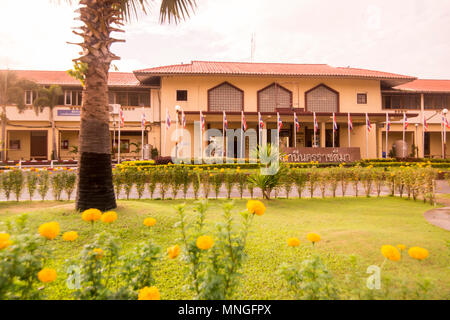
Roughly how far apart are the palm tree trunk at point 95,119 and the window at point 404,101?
2804cm

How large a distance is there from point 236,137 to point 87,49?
19614mm

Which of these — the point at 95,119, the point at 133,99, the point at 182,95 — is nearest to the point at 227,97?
the point at 182,95

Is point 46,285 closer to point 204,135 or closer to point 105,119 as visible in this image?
point 105,119

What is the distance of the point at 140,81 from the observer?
2341cm

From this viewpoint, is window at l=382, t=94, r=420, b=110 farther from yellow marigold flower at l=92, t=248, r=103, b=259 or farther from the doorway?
the doorway

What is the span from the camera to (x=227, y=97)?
23.2 meters

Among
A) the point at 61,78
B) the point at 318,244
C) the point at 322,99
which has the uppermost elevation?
the point at 61,78

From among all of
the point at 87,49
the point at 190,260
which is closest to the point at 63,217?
the point at 87,49

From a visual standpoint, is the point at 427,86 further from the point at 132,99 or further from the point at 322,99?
the point at 132,99

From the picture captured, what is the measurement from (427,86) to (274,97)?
1732 cm

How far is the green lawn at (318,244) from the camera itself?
2.38m

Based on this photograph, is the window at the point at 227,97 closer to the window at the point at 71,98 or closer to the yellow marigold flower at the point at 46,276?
the window at the point at 71,98

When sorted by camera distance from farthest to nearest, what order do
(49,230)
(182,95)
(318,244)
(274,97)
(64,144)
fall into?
(64,144) → (274,97) → (182,95) → (318,244) → (49,230)

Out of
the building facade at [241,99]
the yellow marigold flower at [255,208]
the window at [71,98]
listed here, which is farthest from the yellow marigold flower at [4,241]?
the window at [71,98]
